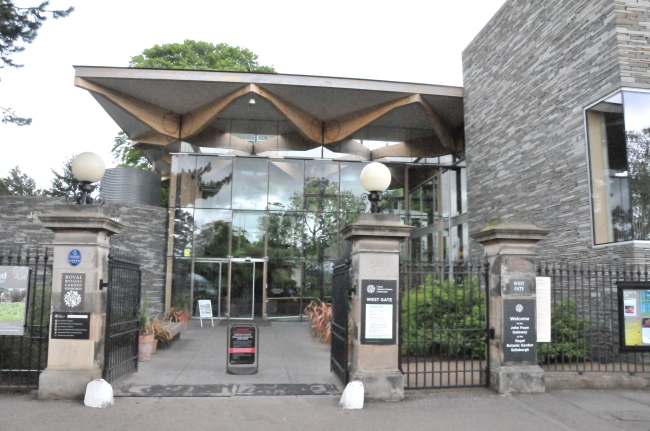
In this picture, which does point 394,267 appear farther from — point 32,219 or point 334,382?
point 32,219

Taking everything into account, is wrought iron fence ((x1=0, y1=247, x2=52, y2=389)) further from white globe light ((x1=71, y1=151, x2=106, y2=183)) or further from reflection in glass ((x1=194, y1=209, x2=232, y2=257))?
reflection in glass ((x1=194, y1=209, x2=232, y2=257))

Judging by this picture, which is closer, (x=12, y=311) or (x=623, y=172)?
(x=12, y=311)

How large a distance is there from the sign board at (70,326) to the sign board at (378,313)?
4.12m

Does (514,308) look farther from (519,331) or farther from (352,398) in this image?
(352,398)

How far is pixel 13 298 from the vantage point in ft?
26.9

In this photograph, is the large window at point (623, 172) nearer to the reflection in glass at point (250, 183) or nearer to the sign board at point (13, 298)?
the sign board at point (13, 298)

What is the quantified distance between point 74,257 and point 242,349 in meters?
3.38

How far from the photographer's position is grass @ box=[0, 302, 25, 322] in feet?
26.7

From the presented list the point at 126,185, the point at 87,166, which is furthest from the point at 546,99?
the point at 126,185

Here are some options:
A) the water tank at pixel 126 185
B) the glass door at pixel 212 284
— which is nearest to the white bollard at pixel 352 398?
the glass door at pixel 212 284

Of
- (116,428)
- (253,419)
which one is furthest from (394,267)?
(116,428)

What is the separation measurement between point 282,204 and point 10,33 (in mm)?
13028

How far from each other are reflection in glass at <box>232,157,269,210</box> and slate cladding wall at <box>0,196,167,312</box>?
310cm

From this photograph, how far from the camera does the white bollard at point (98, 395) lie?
7379 millimetres
